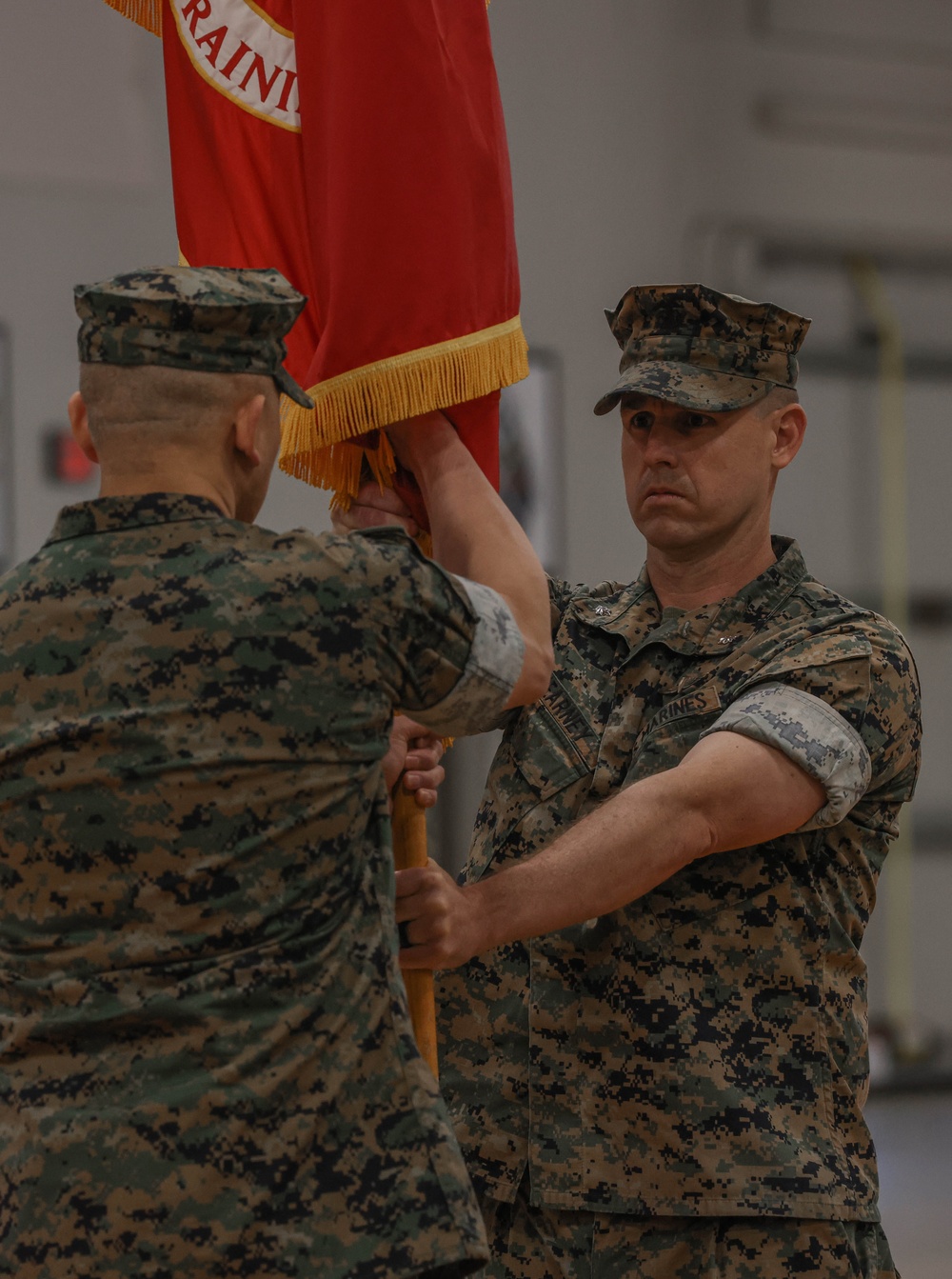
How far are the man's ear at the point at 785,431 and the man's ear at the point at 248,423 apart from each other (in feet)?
3.02

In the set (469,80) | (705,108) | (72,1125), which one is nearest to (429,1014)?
(72,1125)

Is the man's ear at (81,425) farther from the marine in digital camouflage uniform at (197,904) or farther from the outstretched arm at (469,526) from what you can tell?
the outstretched arm at (469,526)

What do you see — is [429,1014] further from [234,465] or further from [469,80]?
[469,80]

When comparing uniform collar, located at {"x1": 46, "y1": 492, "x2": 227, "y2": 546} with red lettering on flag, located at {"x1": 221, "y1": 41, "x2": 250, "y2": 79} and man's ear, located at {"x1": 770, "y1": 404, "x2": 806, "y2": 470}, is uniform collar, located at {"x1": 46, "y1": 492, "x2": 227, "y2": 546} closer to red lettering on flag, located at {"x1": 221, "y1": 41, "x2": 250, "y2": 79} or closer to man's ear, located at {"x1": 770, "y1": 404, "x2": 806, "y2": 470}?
red lettering on flag, located at {"x1": 221, "y1": 41, "x2": 250, "y2": 79}

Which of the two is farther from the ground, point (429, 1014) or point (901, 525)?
point (901, 525)

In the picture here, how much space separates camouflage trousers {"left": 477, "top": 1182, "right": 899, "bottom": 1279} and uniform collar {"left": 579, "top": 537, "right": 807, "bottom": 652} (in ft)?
2.23

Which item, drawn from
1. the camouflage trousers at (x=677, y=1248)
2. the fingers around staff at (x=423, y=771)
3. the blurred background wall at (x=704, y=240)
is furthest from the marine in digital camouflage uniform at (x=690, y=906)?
the blurred background wall at (x=704, y=240)

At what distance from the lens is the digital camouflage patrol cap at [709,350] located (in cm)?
208

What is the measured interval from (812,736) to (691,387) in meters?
0.49

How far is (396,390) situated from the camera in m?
1.78

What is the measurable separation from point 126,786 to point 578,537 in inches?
145

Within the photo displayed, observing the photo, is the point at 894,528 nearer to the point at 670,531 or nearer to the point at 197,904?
the point at 670,531

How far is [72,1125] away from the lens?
1.33 meters

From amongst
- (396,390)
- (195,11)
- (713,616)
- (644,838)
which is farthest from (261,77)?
(644,838)
